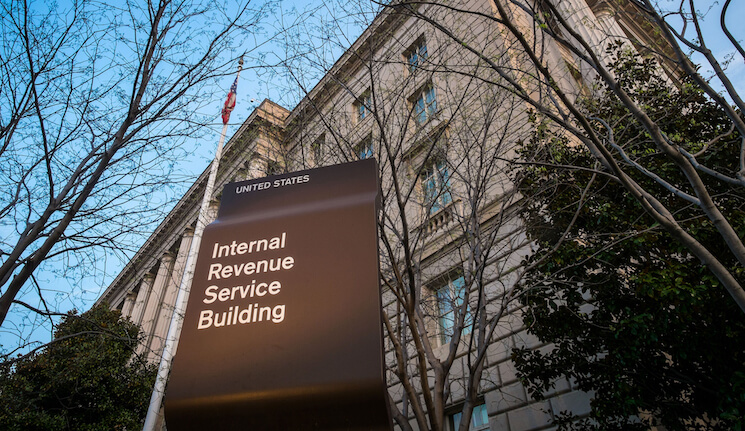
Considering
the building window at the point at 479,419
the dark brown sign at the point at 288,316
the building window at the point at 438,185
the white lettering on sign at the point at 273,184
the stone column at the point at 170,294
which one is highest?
the stone column at the point at 170,294

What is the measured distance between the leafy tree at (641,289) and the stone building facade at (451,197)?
0.81m

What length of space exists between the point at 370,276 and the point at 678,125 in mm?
8038

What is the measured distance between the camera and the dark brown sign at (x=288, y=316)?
1.72 metres

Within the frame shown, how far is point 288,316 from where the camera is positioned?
2018mm

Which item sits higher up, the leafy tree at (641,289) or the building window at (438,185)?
the building window at (438,185)

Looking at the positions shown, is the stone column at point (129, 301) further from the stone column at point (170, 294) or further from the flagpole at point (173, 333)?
the flagpole at point (173, 333)

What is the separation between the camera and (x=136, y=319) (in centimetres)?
2723

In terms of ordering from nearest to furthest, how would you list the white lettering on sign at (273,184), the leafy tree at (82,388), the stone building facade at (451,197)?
the white lettering on sign at (273,184) < the stone building facade at (451,197) < the leafy tree at (82,388)

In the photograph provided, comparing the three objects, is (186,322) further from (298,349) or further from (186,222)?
(186,222)

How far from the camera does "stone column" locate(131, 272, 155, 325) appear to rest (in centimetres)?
2731

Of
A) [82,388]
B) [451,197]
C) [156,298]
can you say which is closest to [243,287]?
[451,197]

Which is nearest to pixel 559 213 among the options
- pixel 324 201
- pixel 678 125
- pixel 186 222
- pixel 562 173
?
pixel 562 173

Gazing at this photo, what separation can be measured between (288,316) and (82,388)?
47.9 feet

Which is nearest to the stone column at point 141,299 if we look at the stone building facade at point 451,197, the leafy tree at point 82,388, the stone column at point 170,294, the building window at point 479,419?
the stone column at point 170,294
